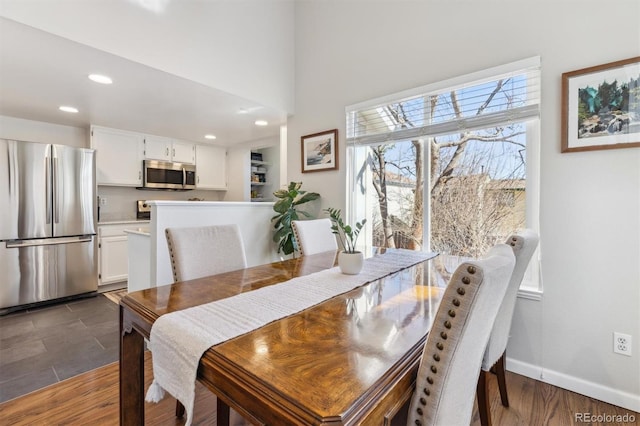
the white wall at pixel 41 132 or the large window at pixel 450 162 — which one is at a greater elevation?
the white wall at pixel 41 132

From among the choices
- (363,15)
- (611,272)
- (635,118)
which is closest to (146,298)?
(611,272)

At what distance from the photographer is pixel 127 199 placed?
4523 mm

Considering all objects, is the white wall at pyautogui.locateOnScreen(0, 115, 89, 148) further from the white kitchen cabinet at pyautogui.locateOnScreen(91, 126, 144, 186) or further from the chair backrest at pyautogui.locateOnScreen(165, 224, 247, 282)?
the chair backrest at pyautogui.locateOnScreen(165, 224, 247, 282)

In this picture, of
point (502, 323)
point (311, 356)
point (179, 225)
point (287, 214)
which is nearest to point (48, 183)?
point (179, 225)

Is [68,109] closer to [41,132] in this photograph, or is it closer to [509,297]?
[41,132]

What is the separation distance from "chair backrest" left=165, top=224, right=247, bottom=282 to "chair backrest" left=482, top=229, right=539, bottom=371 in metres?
1.39

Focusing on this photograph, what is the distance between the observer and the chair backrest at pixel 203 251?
5.20ft

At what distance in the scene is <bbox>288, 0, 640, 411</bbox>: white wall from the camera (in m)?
1.72

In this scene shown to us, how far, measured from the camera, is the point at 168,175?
4602mm

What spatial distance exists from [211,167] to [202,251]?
380 cm

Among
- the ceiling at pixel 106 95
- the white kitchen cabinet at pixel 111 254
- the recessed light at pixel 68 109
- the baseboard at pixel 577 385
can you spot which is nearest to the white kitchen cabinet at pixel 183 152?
the ceiling at pixel 106 95

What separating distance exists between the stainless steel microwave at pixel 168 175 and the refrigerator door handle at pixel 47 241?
106 centimetres

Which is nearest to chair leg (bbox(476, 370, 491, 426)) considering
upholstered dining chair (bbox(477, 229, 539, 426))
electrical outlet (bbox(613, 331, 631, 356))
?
upholstered dining chair (bbox(477, 229, 539, 426))

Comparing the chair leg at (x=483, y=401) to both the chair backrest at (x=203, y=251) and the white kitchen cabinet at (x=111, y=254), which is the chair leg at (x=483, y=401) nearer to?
the chair backrest at (x=203, y=251)
